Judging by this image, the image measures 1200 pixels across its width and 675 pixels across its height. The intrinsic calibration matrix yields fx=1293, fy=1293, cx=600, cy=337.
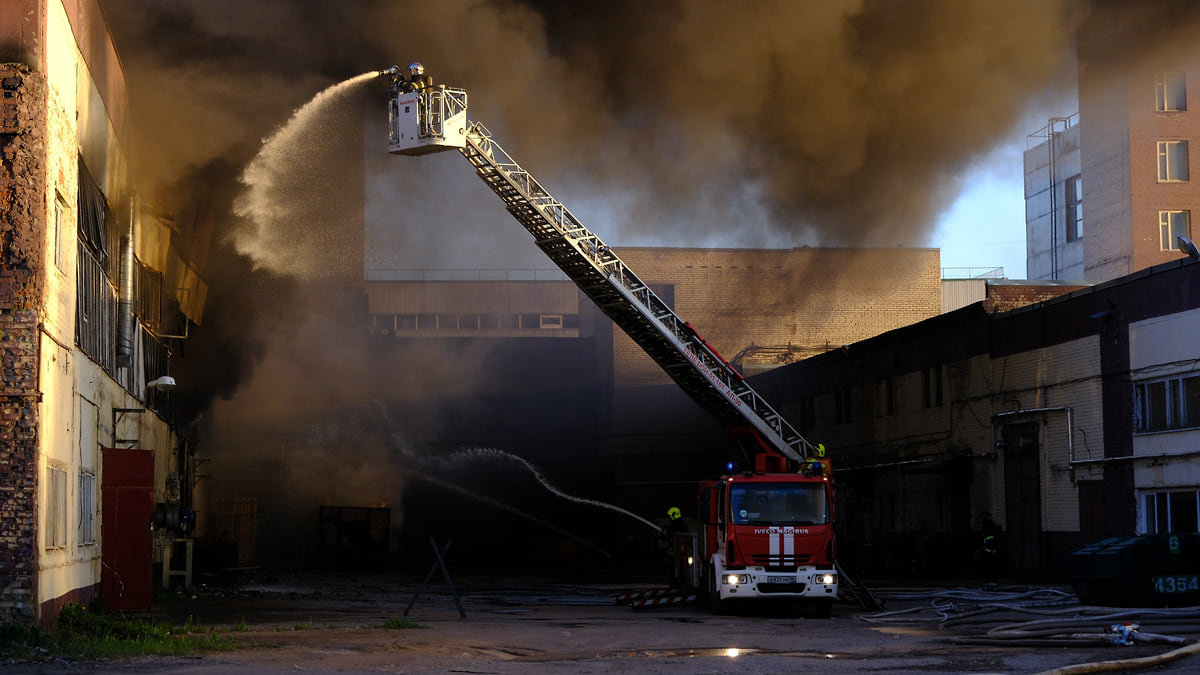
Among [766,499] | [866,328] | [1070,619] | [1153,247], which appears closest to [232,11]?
[766,499]

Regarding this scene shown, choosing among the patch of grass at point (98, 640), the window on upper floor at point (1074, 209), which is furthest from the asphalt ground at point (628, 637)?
the window on upper floor at point (1074, 209)

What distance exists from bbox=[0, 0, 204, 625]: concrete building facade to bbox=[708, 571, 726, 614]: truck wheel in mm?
7688

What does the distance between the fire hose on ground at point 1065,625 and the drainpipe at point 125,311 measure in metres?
11.2

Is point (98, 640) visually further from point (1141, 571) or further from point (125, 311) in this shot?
point (1141, 571)

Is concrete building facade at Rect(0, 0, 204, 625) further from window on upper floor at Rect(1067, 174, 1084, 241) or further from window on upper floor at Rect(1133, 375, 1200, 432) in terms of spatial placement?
window on upper floor at Rect(1067, 174, 1084, 241)

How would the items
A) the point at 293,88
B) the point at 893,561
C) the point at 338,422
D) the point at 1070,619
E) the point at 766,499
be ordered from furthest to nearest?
the point at 338,422 → the point at 893,561 → the point at 293,88 → the point at 766,499 → the point at 1070,619

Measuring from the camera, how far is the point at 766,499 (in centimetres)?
1734

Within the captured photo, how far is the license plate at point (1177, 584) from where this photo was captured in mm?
15688

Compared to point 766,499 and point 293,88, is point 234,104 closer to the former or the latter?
point 293,88

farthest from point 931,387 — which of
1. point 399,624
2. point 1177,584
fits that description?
point 399,624

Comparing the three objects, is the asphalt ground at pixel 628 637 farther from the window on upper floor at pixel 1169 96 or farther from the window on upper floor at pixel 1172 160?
the window on upper floor at pixel 1169 96

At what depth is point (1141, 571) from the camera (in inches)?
612

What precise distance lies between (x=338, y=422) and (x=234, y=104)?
64.1ft

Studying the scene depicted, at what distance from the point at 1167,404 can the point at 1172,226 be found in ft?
100
